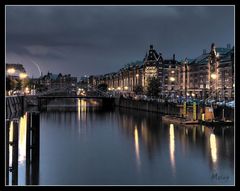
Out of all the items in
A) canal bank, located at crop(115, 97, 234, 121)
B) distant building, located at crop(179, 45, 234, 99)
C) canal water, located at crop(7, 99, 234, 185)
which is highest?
distant building, located at crop(179, 45, 234, 99)

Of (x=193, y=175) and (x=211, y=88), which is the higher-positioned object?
(x=211, y=88)

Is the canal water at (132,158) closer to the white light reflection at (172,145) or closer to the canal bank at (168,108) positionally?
the white light reflection at (172,145)

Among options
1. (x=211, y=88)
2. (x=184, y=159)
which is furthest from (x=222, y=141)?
(x=211, y=88)

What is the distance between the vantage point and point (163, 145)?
24.5 m

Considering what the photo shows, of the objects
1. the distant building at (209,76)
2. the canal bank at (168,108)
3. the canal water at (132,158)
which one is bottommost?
the canal water at (132,158)

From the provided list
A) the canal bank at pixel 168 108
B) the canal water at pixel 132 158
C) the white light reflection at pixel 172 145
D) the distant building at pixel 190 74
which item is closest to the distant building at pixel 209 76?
the distant building at pixel 190 74

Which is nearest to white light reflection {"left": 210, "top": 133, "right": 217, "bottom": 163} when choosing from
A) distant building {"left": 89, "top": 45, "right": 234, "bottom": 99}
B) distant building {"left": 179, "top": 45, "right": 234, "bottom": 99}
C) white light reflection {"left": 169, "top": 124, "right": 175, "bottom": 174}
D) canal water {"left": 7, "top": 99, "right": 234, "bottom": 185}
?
canal water {"left": 7, "top": 99, "right": 234, "bottom": 185}

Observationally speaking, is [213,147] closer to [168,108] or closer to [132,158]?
[132,158]

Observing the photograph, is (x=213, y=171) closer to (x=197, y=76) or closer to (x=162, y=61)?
(x=197, y=76)

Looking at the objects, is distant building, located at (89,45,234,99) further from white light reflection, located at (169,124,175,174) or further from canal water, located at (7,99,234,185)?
canal water, located at (7,99,234,185)

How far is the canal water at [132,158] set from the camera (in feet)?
52.5

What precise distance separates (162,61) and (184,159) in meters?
73.5

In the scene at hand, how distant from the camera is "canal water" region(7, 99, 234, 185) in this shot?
16.0 m

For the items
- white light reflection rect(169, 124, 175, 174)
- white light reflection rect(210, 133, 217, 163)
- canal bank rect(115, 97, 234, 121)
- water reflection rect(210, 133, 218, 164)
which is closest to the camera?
white light reflection rect(169, 124, 175, 174)
